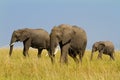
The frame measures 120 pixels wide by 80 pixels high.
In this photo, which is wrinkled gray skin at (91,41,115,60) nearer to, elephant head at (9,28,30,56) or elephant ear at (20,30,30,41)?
elephant ear at (20,30,30,41)

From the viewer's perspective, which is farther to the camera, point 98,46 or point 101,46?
point 101,46

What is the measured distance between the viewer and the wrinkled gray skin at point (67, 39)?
12656 mm

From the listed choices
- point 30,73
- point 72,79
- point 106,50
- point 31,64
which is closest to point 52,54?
point 31,64

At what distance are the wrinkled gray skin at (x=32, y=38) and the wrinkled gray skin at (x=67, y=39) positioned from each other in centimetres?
647

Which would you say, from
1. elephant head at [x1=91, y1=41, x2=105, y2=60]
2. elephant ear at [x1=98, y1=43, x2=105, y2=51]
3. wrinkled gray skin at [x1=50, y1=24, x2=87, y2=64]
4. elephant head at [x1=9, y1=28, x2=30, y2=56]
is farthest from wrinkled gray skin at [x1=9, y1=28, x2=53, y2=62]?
wrinkled gray skin at [x1=50, y1=24, x2=87, y2=64]

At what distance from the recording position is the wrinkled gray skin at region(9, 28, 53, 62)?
67.7ft


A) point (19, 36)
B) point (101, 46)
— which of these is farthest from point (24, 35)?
point (101, 46)

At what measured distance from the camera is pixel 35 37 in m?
21.8

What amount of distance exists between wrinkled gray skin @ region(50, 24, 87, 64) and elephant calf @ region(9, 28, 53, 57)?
647cm

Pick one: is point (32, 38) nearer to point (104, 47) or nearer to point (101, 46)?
point (101, 46)

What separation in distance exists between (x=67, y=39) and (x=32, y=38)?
8.73 meters

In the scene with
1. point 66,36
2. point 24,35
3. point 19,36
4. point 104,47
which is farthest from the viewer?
point 104,47

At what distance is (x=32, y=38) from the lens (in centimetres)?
2166

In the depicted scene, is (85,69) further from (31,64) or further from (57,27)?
(57,27)
